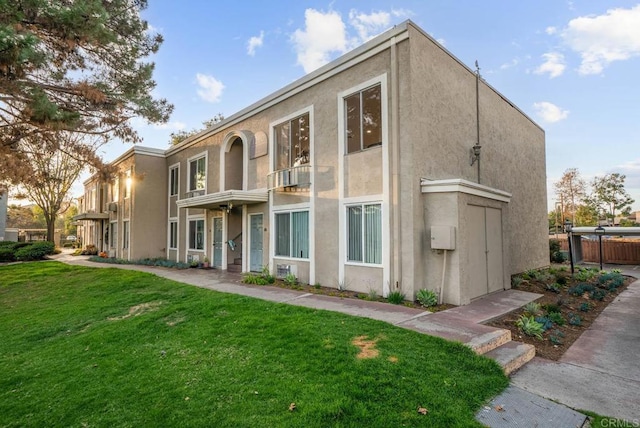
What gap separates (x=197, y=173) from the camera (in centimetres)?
1623

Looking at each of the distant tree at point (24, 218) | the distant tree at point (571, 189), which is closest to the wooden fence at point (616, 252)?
the distant tree at point (571, 189)

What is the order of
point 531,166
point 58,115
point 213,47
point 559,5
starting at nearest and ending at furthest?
1. point 58,115
2. point 559,5
3. point 213,47
4. point 531,166

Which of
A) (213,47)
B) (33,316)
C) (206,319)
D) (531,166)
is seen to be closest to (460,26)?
(531,166)

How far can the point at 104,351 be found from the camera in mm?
5375

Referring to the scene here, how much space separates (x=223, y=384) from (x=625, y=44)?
14.6 meters

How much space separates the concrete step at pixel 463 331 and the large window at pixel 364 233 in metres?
2.52

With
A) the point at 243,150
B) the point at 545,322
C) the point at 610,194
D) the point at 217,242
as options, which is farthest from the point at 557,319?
the point at 610,194

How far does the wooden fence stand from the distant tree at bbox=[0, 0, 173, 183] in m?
25.5

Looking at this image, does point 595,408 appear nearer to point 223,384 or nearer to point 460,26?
point 223,384

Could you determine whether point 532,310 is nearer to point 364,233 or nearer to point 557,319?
point 557,319

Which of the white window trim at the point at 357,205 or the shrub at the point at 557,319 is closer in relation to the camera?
the shrub at the point at 557,319

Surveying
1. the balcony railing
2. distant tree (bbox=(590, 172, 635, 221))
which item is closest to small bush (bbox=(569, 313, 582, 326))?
the balcony railing

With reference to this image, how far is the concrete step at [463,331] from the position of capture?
474cm

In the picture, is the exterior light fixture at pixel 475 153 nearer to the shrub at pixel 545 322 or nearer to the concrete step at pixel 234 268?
the shrub at pixel 545 322
